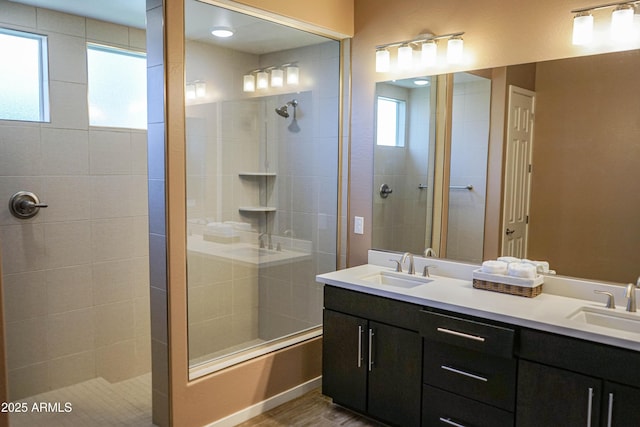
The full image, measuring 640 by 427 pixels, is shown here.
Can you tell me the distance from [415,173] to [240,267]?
1.43m

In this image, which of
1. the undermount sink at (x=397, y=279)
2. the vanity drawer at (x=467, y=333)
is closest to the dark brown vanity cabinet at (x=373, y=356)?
the vanity drawer at (x=467, y=333)

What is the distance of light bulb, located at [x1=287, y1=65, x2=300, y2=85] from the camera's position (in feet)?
11.4

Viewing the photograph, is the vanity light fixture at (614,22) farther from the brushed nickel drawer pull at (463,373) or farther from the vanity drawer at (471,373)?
the brushed nickel drawer pull at (463,373)

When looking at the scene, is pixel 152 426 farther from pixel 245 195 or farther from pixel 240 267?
pixel 245 195

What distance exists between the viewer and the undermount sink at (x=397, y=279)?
2.85 metres

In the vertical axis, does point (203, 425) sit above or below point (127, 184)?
below

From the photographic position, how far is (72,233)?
3240 mm

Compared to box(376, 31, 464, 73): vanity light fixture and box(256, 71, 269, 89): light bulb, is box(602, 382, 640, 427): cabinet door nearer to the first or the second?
box(376, 31, 464, 73): vanity light fixture

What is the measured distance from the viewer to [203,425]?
2668mm

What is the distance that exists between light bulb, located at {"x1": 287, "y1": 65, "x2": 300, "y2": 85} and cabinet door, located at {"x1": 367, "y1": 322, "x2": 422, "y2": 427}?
6.05 feet

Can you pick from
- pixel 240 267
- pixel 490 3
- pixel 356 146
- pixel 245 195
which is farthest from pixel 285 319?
pixel 490 3

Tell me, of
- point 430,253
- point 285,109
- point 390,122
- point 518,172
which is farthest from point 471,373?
point 285,109

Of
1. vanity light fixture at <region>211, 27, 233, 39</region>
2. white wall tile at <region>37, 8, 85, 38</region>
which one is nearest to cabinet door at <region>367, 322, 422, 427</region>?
vanity light fixture at <region>211, 27, 233, 39</region>

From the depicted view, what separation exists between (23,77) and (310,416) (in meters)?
2.74
